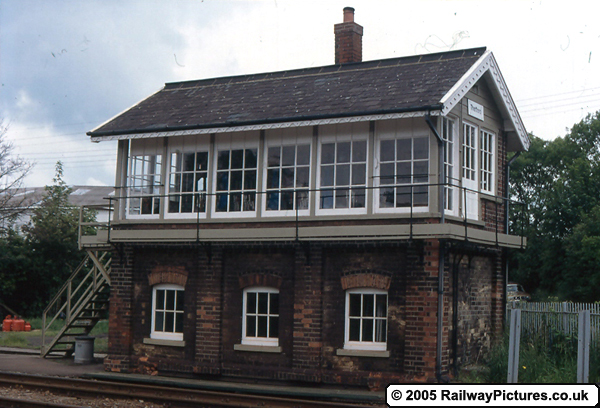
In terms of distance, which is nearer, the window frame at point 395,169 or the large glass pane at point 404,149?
the window frame at point 395,169

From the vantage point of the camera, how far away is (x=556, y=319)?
51.8 feet

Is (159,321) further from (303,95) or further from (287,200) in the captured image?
(303,95)

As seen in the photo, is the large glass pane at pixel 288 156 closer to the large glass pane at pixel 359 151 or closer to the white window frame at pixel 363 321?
the large glass pane at pixel 359 151

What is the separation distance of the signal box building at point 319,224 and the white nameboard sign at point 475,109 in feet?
0.17

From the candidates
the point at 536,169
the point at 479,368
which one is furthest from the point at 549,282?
the point at 479,368

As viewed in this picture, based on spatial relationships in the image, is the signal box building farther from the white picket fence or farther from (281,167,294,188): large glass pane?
the white picket fence

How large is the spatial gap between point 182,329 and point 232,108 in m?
5.01

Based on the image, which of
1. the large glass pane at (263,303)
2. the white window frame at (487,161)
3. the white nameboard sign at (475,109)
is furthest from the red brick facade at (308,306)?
the white nameboard sign at (475,109)

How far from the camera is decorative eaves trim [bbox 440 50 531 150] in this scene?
47.0ft

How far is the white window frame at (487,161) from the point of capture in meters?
16.6

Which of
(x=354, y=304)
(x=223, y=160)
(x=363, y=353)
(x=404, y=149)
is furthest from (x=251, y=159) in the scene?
(x=363, y=353)

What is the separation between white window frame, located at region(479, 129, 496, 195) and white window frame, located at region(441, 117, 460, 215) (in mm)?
1301

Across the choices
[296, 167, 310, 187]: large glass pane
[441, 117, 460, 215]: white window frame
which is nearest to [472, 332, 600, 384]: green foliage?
[441, 117, 460, 215]: white window frame

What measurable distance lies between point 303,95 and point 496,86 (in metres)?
4.20
